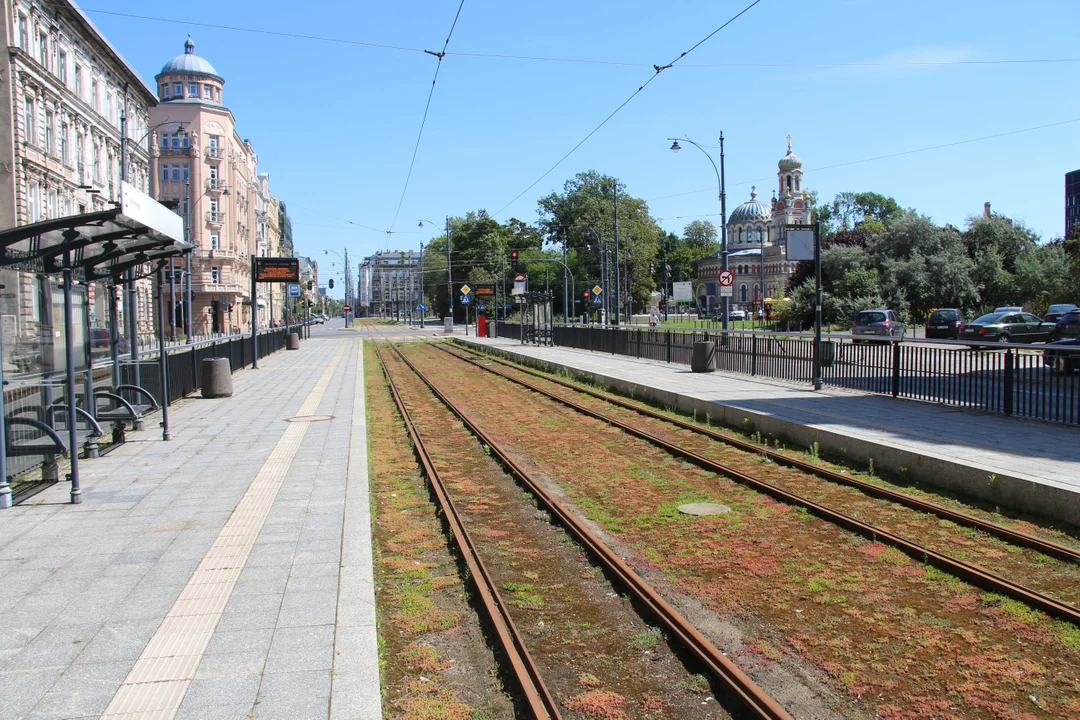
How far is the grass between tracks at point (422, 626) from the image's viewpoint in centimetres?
433

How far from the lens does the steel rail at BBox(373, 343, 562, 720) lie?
420 cm

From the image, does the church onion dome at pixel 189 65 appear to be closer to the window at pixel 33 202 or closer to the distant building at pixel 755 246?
the window at pixel 33 202

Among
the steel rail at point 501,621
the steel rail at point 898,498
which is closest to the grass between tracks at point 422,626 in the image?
the steel rail at point 501,621

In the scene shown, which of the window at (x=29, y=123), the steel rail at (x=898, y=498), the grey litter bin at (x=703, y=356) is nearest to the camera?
the steel rail at (x=898, y=498)

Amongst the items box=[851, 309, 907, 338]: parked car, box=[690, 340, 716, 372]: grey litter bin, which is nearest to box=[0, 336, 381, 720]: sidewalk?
box=[690, 340, 716, 372]: grey litter bin

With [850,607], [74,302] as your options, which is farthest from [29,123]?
[850,607]

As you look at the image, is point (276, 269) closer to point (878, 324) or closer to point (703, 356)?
point (703, 356)

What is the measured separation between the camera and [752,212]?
464 feet

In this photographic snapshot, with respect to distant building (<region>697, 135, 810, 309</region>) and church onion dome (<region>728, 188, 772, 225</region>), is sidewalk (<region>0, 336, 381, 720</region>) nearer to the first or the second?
distant building (<region>697, 135, 810, 309</region>)

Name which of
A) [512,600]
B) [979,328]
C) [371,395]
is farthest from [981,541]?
[979,328]

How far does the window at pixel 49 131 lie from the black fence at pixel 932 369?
1318 inches

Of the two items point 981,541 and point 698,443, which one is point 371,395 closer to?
point 698,443

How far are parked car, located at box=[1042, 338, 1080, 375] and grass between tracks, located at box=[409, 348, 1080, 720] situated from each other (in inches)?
197

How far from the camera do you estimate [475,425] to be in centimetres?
1443
